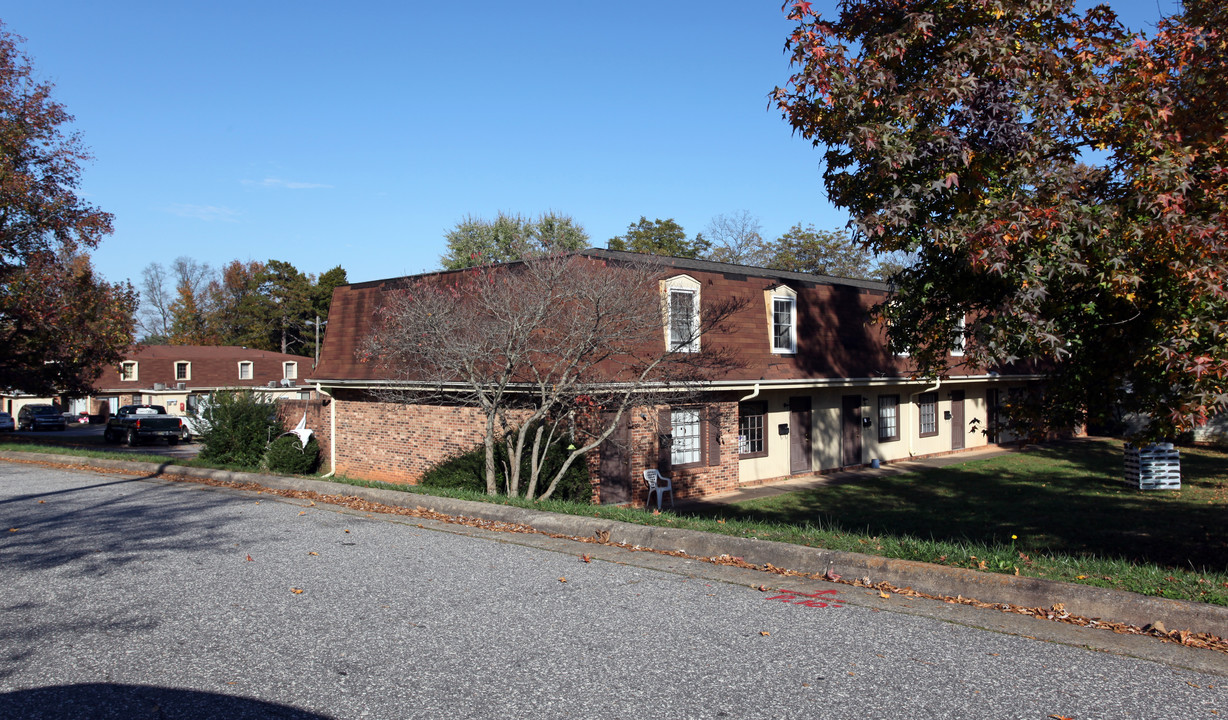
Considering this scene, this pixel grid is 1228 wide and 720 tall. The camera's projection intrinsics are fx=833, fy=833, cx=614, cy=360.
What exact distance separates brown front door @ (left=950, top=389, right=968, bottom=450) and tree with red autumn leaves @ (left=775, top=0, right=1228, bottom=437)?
17.8 metres

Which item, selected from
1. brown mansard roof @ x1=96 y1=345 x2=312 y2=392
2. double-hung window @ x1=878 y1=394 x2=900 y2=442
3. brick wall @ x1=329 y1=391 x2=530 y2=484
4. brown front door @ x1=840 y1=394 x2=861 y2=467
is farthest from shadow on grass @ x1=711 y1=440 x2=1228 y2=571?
brown mansard roof @ x1=96 y1=345 x2=312 y2=392

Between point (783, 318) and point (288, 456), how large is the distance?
37.7ft

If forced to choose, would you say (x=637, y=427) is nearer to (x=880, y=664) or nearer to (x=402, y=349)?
(x=402, y=349)

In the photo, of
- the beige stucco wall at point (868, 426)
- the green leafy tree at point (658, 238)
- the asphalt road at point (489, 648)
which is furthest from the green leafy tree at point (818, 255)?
the asphalt road at point (489, 648)

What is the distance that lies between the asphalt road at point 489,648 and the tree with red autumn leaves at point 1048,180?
3.18m

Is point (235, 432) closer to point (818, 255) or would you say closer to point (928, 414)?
point (928, 414)

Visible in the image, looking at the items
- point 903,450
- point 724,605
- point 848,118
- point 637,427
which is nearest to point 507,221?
point 903,450

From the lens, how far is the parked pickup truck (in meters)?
34.3

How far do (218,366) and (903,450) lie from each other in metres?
44.0

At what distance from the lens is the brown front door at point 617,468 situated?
1588 centimetres

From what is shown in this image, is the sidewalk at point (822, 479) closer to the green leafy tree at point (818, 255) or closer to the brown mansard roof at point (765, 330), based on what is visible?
the brown mansard roof at point (765, 330)

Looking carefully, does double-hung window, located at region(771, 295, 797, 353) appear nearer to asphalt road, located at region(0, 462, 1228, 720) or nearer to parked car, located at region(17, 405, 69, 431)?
asphalt road, located at region(0, 462, 1228, 720)

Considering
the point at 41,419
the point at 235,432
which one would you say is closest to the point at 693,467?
the point at 235,432

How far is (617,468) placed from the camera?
52.6 feet
